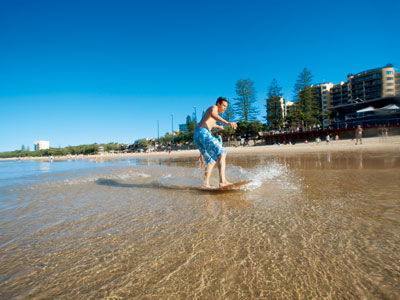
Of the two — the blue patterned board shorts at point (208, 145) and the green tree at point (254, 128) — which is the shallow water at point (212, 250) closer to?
the blue patterned board shorts at point (208, 145)

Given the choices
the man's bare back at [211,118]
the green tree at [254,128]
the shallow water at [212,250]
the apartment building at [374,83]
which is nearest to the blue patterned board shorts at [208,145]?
the man's bare back at [211,118]

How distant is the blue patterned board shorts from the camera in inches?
181

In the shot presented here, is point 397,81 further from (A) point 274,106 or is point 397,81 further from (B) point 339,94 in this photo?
(A) point 274,106

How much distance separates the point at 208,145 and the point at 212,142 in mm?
120

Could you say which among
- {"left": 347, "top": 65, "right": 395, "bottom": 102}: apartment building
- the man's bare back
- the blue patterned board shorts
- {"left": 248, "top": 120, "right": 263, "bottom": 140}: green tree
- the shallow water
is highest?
{"left": 347, "top": 65, "right": 395, "bottom": 102}: apartment building

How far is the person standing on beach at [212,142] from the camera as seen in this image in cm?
459

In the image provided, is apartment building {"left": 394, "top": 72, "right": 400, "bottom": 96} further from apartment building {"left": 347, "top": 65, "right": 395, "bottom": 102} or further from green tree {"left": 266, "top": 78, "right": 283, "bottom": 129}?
green tree {"left": 266, "top": 78, "right": 283, "bottom": 129}

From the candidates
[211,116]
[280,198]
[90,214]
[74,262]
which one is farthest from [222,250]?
[211,116]

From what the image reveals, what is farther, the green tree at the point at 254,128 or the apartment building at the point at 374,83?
the apartment building at the point at 374,83

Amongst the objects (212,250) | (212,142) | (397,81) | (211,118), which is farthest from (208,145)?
(397,81)

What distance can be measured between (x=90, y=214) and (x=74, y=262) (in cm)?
155

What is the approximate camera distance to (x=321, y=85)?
9856 cm

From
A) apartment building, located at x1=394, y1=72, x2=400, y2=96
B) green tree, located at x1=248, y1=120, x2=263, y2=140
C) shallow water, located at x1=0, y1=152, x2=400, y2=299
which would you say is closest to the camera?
shallow water, located at x1=0, y1=152, x2=400, y2=299

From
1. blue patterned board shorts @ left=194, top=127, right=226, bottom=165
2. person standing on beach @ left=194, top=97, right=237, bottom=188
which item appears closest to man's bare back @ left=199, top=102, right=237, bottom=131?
person standing on beach @ left=194, top=97, right=237, bottom=188
